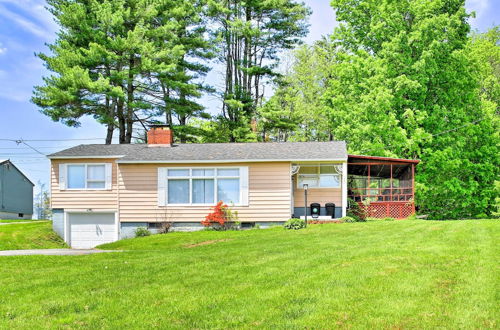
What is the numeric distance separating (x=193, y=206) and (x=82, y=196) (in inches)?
211

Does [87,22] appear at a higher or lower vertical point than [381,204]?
higher

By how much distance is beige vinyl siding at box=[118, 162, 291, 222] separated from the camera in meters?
19.4

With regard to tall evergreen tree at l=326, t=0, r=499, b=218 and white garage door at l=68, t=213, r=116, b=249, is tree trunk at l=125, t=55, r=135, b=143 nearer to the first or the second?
white garage door at l=68, t=213, r=116, b=249

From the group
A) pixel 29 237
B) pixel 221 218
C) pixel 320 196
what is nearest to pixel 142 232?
pixel 221 218

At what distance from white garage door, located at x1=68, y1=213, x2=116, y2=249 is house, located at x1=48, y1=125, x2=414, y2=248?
0.04 metres

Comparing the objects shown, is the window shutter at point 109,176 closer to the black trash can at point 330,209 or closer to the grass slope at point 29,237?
the grass slope at point 29,237

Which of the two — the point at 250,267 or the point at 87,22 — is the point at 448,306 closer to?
the point at 250,267

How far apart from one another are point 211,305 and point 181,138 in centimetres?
2603

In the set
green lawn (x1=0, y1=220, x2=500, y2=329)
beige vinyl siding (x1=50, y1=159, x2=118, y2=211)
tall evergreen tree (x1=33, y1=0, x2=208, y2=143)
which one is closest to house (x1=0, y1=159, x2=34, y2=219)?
tall evergreen tree (x1=33, y1=0, x2=208, y2=143)

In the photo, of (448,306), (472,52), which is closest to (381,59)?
(472,52)

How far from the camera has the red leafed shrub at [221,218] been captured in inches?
755

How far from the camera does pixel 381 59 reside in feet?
80.1

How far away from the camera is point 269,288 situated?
651 cm

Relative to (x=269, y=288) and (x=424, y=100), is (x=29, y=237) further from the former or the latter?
(x=424, y=100)
